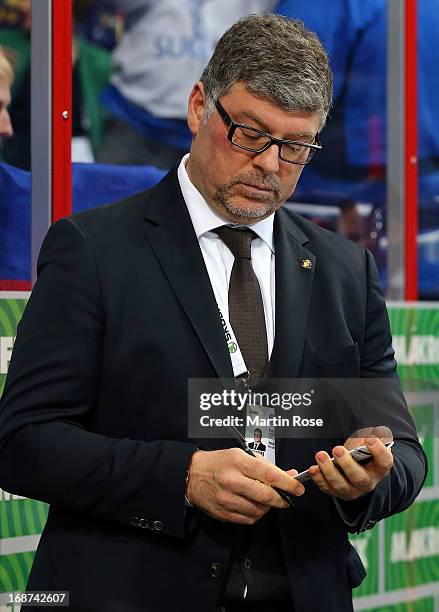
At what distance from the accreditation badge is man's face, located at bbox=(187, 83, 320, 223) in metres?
0.36

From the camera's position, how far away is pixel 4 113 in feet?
8.54

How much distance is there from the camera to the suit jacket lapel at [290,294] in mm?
1725

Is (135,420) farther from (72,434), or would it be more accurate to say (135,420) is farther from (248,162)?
(248,162)

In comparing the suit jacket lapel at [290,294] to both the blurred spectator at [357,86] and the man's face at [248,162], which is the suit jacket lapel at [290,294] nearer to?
the man's face at [248,162]

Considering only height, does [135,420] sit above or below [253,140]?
below

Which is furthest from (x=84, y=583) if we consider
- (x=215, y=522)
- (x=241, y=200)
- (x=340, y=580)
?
(x=241, y=200)

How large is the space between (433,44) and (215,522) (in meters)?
2.67


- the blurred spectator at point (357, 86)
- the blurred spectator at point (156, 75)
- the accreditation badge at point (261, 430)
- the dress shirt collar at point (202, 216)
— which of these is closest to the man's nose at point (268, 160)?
the dress shirt collar at point (202, 216)

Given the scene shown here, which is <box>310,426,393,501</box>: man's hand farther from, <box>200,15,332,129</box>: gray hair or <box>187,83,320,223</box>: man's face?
<box>200,15,332,129</box>: gray hair

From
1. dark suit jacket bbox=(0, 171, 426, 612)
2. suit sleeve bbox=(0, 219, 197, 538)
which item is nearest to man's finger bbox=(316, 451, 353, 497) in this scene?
dark suit jacket bbox=(0, 171, 426, 612)

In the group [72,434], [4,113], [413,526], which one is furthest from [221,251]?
[413,526]

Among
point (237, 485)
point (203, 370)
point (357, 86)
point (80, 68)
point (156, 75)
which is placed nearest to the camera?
point (237, 485)

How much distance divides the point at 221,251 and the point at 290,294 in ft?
0.50

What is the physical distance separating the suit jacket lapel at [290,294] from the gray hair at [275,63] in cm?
25
